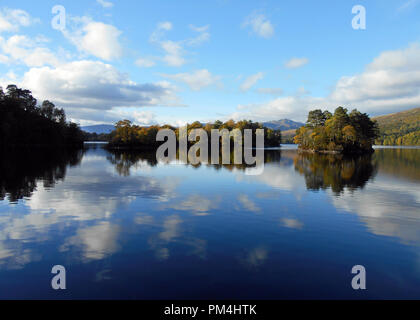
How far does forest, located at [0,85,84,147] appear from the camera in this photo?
4328 inches

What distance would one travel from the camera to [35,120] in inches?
4875

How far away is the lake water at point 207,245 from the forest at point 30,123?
369 feet

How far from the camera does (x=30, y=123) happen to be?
120m

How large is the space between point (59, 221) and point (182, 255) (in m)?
8.82

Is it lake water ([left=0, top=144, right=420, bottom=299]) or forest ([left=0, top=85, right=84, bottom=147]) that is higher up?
forest ([left=0, top=85, right=84, bottom=147])

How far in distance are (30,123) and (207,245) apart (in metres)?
139

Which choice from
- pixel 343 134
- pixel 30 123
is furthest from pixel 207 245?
pixel 30 123

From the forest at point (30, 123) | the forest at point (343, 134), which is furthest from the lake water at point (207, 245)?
the forest at point (30, 123)

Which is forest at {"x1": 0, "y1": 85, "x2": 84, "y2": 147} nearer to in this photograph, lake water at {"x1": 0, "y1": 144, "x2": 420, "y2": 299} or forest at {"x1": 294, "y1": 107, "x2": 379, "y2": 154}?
lake water at {"x1": 0, "y1": 144, "x2": 420, "y2": 299}

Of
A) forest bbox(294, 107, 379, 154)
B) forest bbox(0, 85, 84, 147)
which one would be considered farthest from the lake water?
forest bbox(0, 85, 84, 147)

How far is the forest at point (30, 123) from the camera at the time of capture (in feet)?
361

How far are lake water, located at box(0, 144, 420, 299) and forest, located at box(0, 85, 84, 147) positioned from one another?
4433 inches
